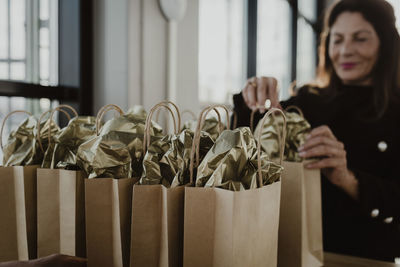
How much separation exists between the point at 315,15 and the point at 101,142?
445 centimetres

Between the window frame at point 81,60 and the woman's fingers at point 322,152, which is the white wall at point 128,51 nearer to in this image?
the window frame at point 81,60

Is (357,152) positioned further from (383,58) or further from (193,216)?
(193,216)

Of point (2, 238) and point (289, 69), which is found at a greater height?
point (289, 69)

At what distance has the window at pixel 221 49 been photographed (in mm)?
2107

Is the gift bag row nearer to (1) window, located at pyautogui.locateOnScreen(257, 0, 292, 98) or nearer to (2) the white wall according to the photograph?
(2) the white wall

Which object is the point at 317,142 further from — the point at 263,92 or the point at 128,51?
the point at 128,51

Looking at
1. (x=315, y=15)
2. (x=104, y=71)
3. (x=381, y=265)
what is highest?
(x=315, y=15)

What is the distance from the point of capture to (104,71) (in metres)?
1.34

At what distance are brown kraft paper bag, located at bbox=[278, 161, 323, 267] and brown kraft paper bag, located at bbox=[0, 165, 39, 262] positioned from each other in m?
0.53

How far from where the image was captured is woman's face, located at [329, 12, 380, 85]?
1170 mm

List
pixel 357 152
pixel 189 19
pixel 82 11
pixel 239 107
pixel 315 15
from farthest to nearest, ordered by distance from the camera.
A: pixel 315 15 → pixel 189 19 → pixel 82 11 → pixel 357 152 → pixel 239 107

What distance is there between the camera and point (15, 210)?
644 millimetres

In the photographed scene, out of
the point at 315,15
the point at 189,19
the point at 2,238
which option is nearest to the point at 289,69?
the point at 315,15

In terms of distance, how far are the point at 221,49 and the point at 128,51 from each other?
1.18 m
